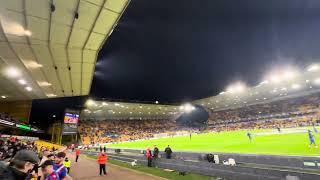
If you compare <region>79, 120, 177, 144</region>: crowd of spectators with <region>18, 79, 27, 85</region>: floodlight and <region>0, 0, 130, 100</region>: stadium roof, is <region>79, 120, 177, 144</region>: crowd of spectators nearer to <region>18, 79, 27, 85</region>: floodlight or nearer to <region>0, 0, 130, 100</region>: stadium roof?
<region>18, 79, 27, 85</region>: floodlight

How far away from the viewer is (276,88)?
4862 centimetres

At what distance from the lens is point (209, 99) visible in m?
59.3

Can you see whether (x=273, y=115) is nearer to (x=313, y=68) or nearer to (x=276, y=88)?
(x=276, y=88)

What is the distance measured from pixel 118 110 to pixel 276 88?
4043 cm

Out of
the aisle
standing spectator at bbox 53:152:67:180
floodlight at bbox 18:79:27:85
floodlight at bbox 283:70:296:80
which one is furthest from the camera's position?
floodlight at bbox 283:70:296:80

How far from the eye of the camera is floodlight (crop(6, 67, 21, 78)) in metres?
16.2

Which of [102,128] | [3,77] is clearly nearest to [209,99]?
[102,128]

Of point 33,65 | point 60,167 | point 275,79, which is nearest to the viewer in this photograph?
point 60,167

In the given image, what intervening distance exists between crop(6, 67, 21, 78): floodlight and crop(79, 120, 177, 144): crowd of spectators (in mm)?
38535

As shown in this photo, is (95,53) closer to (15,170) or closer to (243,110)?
(15,170)

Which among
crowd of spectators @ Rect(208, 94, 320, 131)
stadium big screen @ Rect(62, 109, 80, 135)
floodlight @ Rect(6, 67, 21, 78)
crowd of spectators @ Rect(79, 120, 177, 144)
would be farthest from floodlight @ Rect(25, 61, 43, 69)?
crowd of spectators @ Rect(208, 94, 320, 131)

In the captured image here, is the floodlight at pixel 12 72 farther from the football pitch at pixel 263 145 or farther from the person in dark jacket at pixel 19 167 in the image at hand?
the person in dark jacket at pixel 19 167

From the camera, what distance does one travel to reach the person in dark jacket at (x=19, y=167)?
2.07 meters

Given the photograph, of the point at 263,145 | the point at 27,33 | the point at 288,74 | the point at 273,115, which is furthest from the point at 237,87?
the point at 27,33
